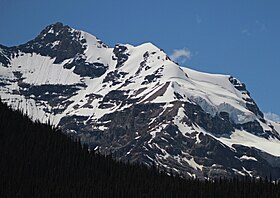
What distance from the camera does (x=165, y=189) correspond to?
11638 cm

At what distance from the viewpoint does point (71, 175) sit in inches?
5034

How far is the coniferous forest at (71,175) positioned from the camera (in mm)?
108050

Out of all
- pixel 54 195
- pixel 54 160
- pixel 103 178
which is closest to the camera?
pixel 54 195

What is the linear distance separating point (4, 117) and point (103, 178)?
28.5 meters

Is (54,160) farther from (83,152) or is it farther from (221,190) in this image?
(221,190)

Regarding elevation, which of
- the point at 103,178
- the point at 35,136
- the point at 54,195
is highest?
the point at 35,136

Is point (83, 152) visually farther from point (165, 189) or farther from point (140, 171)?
point (165, 189)

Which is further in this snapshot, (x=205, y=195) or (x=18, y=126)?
(x=18, y=126)

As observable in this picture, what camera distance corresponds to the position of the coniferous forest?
108 meters

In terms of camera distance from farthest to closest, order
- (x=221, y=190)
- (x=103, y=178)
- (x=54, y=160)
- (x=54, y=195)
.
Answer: (x=54, y=160)
(x=103, y=178)
(x=221, y=190)
(x=54, y=195)

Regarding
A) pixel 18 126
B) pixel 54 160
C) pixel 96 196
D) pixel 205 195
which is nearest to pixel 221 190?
pixel 205 195

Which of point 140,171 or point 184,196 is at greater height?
point 140,171

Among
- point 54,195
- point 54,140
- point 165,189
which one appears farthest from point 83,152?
point 54,195

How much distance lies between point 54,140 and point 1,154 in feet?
63.6
